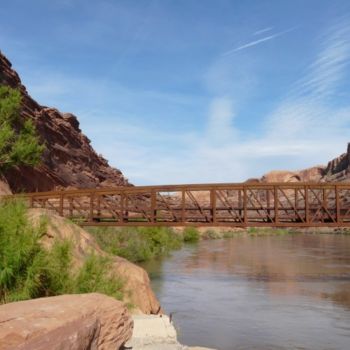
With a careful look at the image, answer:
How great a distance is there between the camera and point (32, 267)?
939 cm

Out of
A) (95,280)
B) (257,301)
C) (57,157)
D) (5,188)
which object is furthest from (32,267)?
(57,157)

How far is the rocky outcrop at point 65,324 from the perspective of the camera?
5078mm

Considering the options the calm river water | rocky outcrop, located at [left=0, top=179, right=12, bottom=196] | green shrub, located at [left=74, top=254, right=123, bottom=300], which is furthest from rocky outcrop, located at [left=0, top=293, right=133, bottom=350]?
rocky outcrop, located at [left=0, top=179, right=12, bottom=196]

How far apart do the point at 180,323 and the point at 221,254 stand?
33.6m

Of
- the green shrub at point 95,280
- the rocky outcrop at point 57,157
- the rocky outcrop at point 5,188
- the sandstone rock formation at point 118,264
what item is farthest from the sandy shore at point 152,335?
the rocky outcrop at point 57,157

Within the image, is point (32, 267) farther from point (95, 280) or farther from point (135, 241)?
point (135, 241)

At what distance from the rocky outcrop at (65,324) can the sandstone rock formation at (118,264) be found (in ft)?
15.6

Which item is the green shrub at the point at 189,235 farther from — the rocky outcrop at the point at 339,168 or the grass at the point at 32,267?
the rocky outcrop at the point at 339,168

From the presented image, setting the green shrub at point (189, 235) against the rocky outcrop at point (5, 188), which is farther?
the green shrub at point (189, 235)

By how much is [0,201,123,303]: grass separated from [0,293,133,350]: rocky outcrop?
2.21 meters

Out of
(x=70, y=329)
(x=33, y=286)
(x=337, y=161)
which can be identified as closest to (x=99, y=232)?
(x=33, y=286)

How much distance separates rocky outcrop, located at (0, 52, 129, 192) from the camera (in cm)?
5519

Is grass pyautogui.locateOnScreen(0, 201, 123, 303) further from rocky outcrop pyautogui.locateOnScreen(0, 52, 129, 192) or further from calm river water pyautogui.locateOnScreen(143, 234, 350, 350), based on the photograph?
rocky outcrop pyautogui.locateOnScreen(0, 52, 129, 192)

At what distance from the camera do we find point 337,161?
168 m
